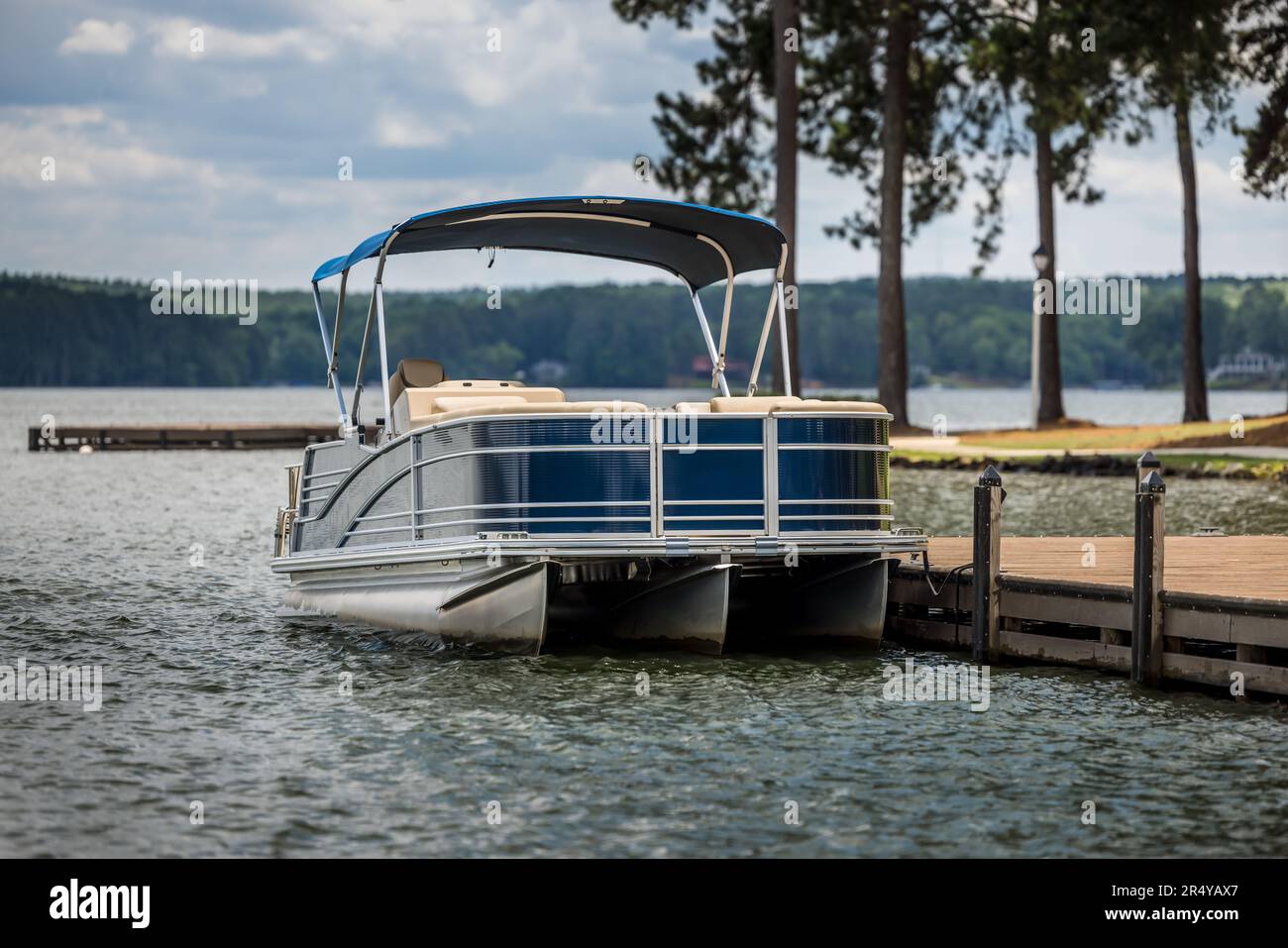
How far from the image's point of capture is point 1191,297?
4994 cm

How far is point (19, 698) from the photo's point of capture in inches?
542

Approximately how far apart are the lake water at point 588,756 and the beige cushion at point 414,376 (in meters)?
2.45

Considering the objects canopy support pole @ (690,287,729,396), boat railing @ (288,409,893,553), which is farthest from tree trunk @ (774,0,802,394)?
boat railing @ (288,409,893,553)

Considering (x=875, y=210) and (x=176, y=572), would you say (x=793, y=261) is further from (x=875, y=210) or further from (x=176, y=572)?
(x=176, y=572)

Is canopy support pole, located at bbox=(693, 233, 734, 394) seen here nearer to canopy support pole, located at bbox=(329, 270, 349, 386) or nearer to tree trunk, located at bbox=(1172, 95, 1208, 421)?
canopy support pole, located at bbox=(329, 270, 349, 386)

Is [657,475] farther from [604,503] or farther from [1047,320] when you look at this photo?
[1047,320]

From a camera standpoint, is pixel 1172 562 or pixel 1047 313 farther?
pixel 1047 313

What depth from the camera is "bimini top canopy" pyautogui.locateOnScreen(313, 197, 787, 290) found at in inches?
622

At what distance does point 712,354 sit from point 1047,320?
32.3 meters

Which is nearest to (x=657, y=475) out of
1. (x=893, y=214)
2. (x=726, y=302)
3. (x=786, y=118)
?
(x=726, y=302)

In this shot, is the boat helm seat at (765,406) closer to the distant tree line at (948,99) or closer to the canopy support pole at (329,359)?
the canopy support pole at (329,359)

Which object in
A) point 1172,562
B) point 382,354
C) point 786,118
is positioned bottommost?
point 1172,562
